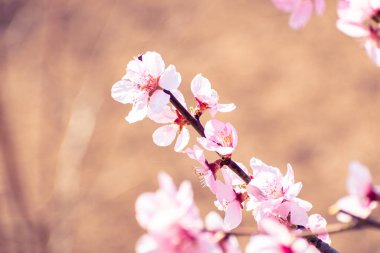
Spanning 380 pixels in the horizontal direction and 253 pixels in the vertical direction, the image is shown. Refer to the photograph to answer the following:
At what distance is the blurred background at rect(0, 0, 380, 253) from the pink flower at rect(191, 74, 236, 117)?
1.80 m

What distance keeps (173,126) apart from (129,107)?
3.29 m

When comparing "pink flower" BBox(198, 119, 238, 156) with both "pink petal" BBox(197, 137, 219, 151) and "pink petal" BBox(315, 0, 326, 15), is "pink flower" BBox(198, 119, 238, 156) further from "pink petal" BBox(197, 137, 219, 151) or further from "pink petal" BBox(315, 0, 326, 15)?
"pink petal" BBox(315, 0, 326, 15)

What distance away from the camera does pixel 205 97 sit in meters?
0.86

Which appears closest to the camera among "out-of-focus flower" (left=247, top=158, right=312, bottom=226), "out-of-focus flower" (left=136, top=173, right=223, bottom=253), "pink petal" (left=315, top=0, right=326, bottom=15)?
"out-of-focus flower" (left=136, top=173, right=223, bottom=253)

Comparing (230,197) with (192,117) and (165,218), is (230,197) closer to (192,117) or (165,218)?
(192,117)

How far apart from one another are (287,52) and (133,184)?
5.55ft

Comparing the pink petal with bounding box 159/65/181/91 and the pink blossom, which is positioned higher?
the pink petal with bounding box 159/65/181/91

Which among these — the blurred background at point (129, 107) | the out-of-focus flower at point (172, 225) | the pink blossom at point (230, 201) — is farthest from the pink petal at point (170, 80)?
the blurred background at point (129, 107)

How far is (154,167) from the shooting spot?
377 centimetres

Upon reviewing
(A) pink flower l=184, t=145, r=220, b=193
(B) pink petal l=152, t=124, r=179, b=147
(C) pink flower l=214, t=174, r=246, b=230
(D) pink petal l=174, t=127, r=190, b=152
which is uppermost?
(B) pink petal l=152, t=124, r=179, b=147

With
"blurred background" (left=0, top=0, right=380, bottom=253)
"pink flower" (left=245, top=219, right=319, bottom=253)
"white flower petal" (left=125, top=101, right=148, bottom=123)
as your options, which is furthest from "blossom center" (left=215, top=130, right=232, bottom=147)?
"blurred background" (left=0, top=0, right=380, bottom=253)

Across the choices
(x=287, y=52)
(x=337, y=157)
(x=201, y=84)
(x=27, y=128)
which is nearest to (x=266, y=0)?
(x=287, y=52)

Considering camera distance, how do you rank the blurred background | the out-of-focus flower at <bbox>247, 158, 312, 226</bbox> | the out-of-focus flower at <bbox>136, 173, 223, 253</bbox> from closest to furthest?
the out-of-focus flower at <bbox>136, 173, 223, 253</bbox> < the out-of-focus flower at <bbox>247, 158, 312, 226</bbox> < the blurred background

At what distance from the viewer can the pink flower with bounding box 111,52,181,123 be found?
30.6 inches
